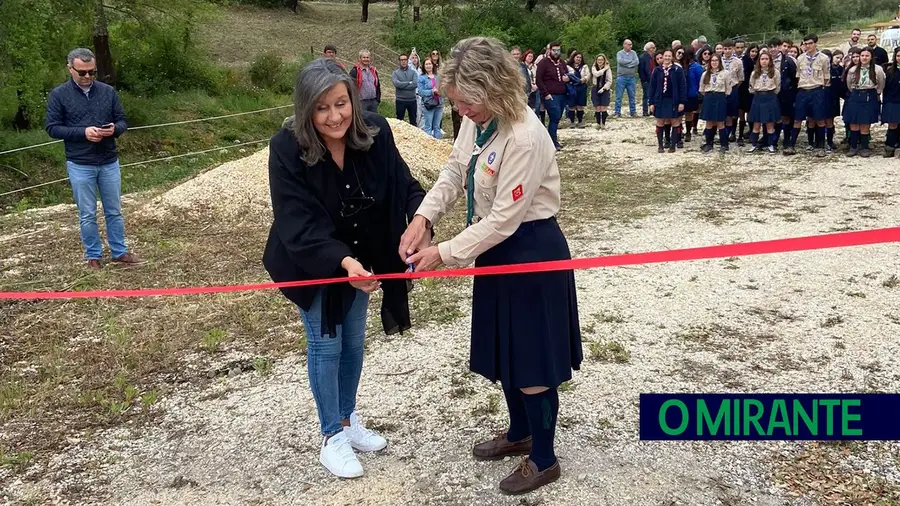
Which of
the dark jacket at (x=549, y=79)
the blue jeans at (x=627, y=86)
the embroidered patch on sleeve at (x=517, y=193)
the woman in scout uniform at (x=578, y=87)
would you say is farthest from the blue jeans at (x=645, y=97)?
the embroidered patch on sleeve at (x=517, y=193)

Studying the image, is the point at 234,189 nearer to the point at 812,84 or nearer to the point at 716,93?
the point at 716,93

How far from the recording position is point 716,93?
1125 cm

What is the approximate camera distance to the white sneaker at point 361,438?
10.9 feet

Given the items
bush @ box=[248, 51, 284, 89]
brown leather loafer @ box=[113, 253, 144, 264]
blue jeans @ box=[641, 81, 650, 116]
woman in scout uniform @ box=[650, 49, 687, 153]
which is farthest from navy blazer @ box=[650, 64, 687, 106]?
bush @ box=[248, 51, 284, 89]

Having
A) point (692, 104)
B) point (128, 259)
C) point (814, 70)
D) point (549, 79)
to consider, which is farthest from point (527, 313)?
point (692, 104)

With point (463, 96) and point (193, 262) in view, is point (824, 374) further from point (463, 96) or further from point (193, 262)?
point (193, 262)

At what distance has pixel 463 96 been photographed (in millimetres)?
2486

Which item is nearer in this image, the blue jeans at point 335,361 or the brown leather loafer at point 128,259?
the blue jeans at point 335,361

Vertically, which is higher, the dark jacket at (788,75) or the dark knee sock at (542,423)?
the dark jacket at (788,75)

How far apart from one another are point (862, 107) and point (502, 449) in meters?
9.31

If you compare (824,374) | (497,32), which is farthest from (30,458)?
(497,32)

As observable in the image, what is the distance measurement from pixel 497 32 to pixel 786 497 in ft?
91.8

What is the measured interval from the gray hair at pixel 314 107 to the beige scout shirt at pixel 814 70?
9.54m

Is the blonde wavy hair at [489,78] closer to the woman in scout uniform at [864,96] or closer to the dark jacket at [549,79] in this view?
the woman in scout uniform at [864,96]
